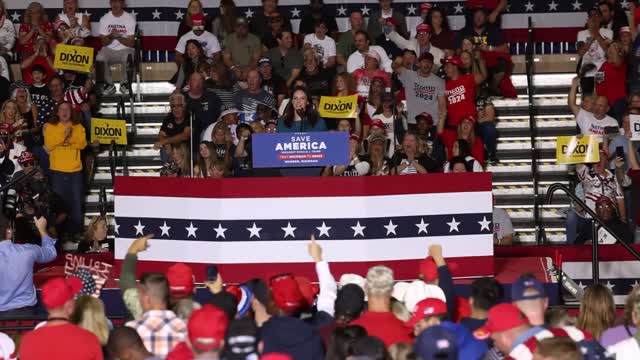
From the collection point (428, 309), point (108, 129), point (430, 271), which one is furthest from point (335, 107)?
point (428, 309)

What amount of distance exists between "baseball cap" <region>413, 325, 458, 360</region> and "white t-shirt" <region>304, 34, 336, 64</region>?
1327 cm

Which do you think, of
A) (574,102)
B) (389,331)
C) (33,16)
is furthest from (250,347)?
(33,16)

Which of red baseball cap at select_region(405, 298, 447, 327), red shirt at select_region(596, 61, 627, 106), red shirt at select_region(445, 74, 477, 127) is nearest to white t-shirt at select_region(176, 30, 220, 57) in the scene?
red shirt at select_region(445, 74, 477, 127)

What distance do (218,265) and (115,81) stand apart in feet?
26.7

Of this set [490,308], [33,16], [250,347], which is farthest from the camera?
[33,16]

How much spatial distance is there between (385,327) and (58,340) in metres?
2.16

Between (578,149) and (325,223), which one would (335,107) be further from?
(325,223)

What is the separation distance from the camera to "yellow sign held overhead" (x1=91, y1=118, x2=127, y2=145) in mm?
20016

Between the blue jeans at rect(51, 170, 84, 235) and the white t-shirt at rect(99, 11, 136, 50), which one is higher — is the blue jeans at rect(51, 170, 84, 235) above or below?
below

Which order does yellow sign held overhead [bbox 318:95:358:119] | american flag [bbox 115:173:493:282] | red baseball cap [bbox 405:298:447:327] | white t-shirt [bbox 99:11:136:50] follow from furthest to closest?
white t-shirt [bbox 99:11:136:50], yellow sign held overhead [bbox 318:95:358:119], american flag [bbox 115:173:493:282], red baseball cap [bbox 405:298:447:327]

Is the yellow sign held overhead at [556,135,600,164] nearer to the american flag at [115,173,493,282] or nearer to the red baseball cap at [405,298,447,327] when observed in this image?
the american flag at [115,173,493,282]

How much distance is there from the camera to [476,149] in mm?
20062

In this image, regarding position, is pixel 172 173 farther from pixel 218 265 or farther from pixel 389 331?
pixel 389 331

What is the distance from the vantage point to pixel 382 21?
74.5ft
